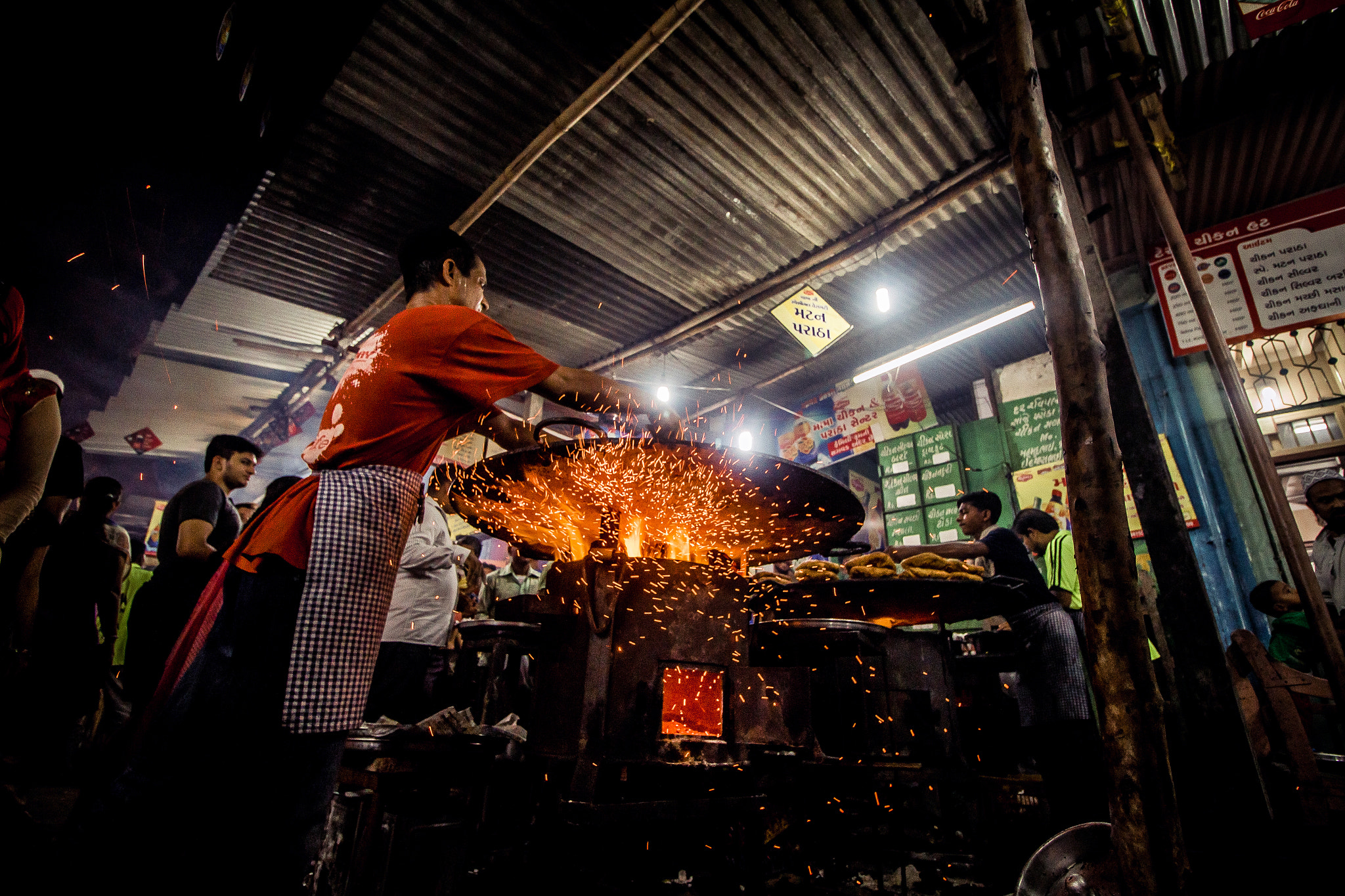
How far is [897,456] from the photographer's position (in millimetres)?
10289

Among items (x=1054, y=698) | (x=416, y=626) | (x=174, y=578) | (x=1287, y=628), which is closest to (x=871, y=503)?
(x=1287, y=628)

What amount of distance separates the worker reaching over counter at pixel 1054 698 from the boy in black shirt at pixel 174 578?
557cm

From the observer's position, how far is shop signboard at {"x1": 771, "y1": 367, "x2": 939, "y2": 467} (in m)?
10.0

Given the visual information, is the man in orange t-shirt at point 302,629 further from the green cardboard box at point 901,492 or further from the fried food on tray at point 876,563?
the green cardboard box at point 901,492

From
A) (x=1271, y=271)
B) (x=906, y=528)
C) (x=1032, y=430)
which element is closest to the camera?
(x=1271, y=271)

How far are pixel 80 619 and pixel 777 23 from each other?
798 centimetres

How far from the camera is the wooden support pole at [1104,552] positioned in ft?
7.10

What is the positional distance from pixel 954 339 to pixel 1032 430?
1.91m

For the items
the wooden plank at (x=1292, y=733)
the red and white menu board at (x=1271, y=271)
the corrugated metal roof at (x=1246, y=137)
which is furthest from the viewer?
the red and white menu board at (x=1271, y=271)

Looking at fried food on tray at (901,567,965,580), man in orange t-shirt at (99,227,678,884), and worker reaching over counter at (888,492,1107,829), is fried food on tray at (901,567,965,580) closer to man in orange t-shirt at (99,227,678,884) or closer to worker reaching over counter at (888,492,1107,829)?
worker reaching over counter at (888,492,1107,829)

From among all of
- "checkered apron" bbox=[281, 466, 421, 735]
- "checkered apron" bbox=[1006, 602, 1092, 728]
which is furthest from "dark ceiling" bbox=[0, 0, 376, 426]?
"checkered apron" bbox=[1006, 602, 1092, 728]

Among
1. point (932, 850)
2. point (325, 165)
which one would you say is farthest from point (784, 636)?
point (325, 165)

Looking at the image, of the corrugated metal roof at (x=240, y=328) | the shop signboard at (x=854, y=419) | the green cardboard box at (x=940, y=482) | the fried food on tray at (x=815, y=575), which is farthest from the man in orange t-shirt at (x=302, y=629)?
the shop signboard at (x=854, y=419)

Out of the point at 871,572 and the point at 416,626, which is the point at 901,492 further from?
the point at 416,626
